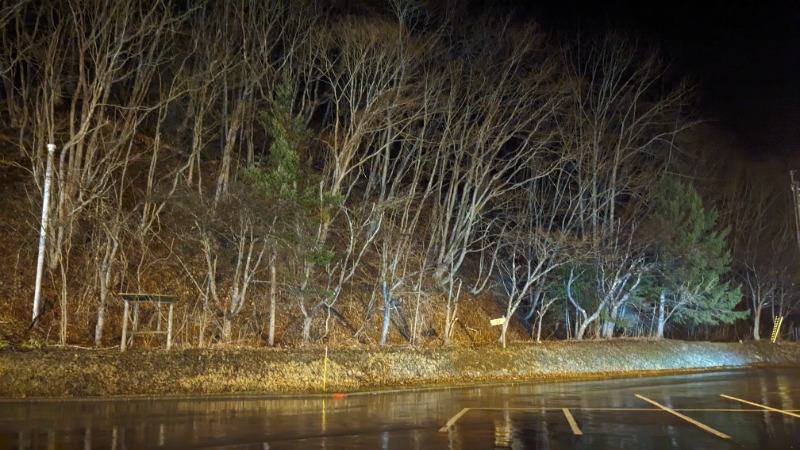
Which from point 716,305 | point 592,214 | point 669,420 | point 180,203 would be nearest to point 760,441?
point 669,420

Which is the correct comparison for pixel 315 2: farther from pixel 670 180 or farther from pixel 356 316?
pixel 670 180

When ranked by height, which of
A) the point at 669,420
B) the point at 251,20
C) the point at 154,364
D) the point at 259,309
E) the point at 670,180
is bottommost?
the point at 669,420

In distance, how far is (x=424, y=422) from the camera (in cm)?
1267

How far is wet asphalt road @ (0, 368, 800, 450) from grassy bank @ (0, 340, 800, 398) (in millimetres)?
1010

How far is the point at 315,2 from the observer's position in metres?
22.7

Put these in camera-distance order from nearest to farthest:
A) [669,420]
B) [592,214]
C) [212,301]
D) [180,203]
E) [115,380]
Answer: [669,420] → [115,380] → [180,203] → [212,301] → [592,214]

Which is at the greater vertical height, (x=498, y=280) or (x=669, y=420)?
(x=498, y=280)

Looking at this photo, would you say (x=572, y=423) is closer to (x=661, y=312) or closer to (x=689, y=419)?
(x=689, y=419)

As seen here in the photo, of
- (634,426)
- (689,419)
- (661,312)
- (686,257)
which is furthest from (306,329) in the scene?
(661,312)

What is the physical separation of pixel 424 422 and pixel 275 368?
6.81 metres

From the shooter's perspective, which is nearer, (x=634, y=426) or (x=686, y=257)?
(x=634, y=426)

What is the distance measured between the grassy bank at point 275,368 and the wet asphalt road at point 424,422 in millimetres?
1010

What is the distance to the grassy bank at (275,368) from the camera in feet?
51.3

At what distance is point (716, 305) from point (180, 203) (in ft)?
92.1
